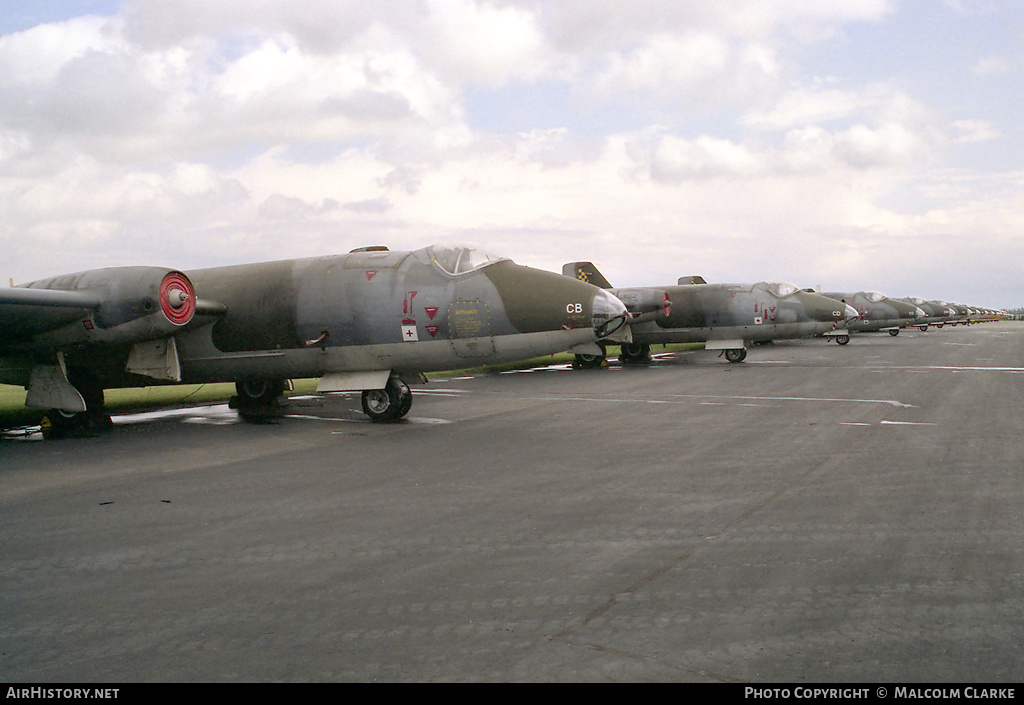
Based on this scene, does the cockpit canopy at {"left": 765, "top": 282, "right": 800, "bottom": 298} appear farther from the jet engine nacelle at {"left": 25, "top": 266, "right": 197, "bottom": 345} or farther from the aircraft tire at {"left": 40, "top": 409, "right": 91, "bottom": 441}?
the aircraft tire at {"left": 40, "top": 409, "right": 91, "bottom": 441}

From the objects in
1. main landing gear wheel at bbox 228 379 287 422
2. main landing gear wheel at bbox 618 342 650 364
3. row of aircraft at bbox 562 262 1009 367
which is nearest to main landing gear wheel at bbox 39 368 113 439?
main landing gear wheel at bbox 228 379 287 422

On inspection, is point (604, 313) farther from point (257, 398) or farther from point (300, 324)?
point (257, 398)

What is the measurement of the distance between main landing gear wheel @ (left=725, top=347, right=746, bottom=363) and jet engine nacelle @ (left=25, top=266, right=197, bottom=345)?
70.2 feet

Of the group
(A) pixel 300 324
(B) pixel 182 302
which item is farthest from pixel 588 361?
(B) pixel 182 302

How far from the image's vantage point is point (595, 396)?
58.1 feet

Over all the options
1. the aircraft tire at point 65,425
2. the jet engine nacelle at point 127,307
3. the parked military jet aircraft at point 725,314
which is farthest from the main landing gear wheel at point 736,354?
the aircraft tire at point 65,425

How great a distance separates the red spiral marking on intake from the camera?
12828mm

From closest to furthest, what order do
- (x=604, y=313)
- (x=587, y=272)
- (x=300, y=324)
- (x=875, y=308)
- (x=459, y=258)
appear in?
(x=604, y=313) → (x=459, y=258) → (x=300, y=324) → (x=587, y=272) → (x=875, y=308)

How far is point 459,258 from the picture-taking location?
12.9 metres

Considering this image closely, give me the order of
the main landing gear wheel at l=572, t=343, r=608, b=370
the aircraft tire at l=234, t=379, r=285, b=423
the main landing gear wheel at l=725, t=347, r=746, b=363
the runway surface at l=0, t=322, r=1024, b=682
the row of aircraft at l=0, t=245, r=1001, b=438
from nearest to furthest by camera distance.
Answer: the runway surface at l=0, t=322, r=1024, b=682 → the row of aircraft at l=0, t=245, r=1001, b=438 → the aircraft tire at l=234, t=379, r=285, b=423 → the main landing gear wheel at l=725, t=347, r=746, b=363 → the main landing gear wheel at l=572, t=343, r=608, b=370

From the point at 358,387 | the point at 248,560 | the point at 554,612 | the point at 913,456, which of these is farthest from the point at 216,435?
the point at 913,456

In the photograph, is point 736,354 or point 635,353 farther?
point 635,353

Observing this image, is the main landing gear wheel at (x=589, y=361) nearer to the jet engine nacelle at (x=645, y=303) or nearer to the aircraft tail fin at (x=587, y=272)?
the jet engine nacelle at (x=645, y=303)

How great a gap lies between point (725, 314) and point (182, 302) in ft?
69.5
